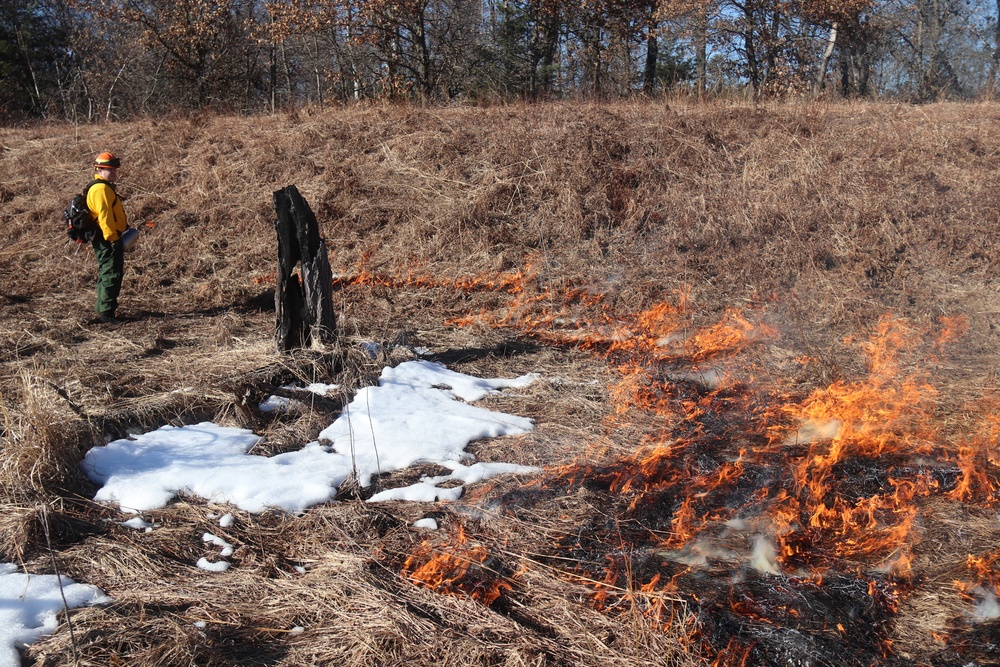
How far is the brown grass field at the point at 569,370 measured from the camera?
344 centimetres

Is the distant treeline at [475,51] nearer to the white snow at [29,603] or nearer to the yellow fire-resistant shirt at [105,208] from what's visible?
the yellow fire-resistant shirt at [105,208]

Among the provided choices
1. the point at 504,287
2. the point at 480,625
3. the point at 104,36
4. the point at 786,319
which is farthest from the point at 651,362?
the point at 104,36

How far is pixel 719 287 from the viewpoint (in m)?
9.03

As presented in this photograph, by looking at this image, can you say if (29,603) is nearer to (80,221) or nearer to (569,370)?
(569,370)

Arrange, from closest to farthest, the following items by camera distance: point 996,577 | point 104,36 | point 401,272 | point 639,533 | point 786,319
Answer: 1. point 996,577
2. point 639,533
3. point 786,319
4. point 401,272
5. point 104,36

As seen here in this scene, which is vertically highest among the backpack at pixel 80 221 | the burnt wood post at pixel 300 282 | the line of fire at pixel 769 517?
the backpack at pixel 80 221

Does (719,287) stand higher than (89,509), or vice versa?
(719,287)

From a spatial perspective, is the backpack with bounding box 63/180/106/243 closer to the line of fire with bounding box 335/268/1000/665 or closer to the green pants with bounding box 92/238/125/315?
the green pants with bounding box 92/238/125/315

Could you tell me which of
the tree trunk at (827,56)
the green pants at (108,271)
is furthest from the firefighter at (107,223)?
the tree trunk at (827,56)

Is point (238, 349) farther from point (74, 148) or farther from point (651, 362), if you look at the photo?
point (74, 148)

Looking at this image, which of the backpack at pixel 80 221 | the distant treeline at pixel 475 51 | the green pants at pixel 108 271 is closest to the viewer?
the backpack at pixel 80 221

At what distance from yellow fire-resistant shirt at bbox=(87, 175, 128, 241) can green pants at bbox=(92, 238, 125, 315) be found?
12 centimetres

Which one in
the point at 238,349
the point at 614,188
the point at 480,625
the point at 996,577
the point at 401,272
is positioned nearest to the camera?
the point at 480,625

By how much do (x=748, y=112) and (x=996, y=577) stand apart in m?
9.76
